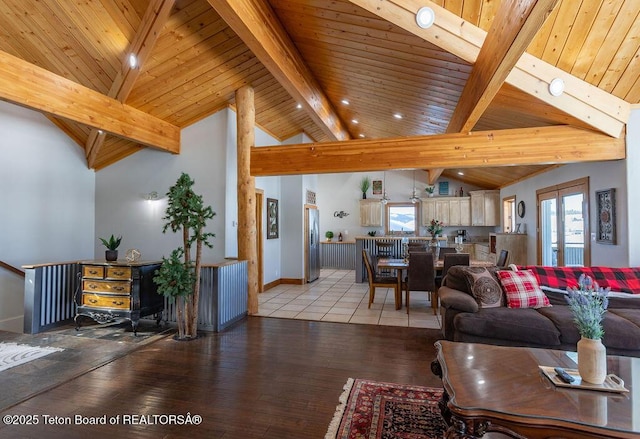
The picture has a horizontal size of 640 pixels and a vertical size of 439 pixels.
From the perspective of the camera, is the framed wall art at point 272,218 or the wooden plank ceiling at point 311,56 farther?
the framed wall art at point 272,218

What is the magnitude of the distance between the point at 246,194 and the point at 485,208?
6799 mm

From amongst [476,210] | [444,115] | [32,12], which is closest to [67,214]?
[32,12]

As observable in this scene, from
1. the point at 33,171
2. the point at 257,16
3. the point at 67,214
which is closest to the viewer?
the point at 257,16

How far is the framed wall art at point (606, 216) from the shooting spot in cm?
384

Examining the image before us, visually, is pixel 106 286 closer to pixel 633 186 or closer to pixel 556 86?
pixel 556 86

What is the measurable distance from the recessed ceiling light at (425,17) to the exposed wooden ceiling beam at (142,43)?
2346 mm

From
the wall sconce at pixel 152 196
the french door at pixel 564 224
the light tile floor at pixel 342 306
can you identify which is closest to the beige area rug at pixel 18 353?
the light tile floor at pixel 342 306

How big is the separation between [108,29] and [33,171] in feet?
9.22

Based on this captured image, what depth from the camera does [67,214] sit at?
546cm

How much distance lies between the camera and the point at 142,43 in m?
3.64

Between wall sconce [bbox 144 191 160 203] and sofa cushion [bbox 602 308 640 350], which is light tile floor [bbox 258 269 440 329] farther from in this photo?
wall sconce [bbox 144 191 160 203]

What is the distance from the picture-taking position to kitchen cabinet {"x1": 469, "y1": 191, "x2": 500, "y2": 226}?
870 cm

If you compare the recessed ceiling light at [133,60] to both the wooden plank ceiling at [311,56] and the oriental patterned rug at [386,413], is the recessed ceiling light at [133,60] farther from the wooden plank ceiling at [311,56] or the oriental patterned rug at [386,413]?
the oriental patterned rug at [386,413]

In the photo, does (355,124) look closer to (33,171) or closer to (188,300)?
(188,300)
